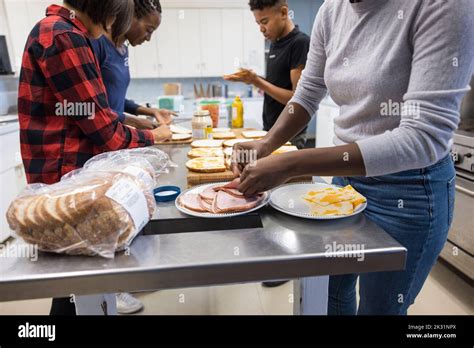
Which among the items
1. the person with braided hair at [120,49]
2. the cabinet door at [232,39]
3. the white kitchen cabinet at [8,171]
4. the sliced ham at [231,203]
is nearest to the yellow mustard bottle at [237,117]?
the person with braided hair at [120,49]

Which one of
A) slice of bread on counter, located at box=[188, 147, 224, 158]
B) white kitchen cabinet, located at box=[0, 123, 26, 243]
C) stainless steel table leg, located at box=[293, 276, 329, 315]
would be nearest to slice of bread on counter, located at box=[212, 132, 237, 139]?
slice of bread on counter, located at box=[188, 147, 224, 158]

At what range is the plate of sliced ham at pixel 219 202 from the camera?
2.69 ft

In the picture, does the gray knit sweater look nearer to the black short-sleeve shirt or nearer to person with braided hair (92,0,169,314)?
person with braided hair (92,0,169,314)

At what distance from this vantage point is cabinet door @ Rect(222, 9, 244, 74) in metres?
4.45

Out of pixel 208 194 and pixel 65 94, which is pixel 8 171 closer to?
pixel 65 94

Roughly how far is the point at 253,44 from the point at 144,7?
3229 millimetres

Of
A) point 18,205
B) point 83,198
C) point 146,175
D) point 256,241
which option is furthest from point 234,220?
point 18,205

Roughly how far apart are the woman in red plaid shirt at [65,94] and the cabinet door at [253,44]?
12.0 feet

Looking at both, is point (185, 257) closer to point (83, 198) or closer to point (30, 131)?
point (83, 198)

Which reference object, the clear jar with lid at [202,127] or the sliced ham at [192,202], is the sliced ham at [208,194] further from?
the clear jar with lid at [202,127]

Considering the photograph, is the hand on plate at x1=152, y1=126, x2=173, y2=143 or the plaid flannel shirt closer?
the plaid flannel shirt

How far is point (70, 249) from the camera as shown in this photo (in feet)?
2.23

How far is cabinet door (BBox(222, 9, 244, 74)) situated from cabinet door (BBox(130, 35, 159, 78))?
0.93 meters
